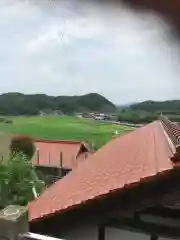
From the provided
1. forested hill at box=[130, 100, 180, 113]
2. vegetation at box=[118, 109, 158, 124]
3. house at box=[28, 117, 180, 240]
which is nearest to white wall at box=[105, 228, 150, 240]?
house at box=[28, 117, 180, 240]

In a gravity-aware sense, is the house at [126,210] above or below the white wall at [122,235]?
above

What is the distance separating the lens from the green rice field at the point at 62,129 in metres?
5.33

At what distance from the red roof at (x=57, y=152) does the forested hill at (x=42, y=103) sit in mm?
808

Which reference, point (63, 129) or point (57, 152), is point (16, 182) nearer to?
point (57, 152)

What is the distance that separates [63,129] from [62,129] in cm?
3

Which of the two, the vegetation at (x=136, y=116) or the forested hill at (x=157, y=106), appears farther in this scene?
the vegetation at (x=136, y=116)

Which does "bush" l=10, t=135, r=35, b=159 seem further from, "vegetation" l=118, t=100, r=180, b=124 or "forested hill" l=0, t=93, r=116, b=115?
"vegetation" l=118, t=100, r=180, b=124

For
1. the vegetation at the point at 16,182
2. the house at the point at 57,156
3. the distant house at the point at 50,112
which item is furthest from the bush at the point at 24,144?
the vegetation at the point at 16,182

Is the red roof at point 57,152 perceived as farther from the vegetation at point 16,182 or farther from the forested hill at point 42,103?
the vegetation at point 16,182

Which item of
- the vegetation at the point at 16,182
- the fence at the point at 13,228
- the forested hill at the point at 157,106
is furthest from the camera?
the forested hill at the point at 157,106

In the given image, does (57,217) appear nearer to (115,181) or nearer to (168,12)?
(115,181)

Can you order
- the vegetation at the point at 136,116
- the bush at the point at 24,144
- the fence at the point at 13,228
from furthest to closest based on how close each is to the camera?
the bush at the point at 24,144 → the vegetation at the point at 136,116 → the fence at the point at 13,228

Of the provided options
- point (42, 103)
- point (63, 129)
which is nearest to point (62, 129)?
point (63, 129)

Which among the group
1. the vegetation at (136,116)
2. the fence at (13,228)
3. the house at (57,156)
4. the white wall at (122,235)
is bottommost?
the white wall at (122,235)
